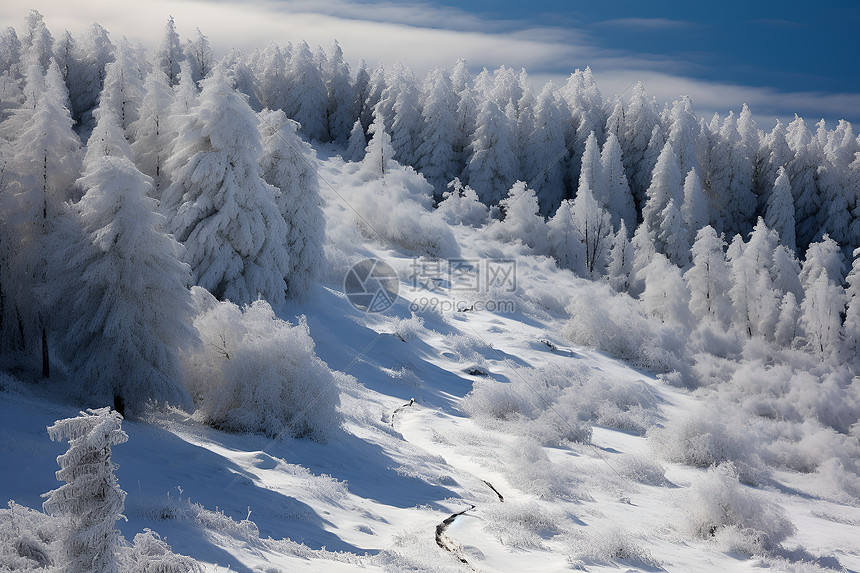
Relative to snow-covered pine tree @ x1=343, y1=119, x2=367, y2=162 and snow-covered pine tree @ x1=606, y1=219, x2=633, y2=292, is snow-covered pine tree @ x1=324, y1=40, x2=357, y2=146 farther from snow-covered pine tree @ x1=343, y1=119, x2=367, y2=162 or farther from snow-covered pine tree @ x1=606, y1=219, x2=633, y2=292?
snow-covered pine tree @ x1=606, y1=219, x2=633, y2=292

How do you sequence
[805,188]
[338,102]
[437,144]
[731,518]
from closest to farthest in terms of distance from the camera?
[731,518] < [805,188] < [437,144] < [338,102]

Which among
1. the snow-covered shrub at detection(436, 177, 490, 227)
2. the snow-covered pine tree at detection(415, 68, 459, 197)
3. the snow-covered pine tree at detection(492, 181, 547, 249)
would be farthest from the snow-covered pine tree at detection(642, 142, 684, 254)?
the snow-covered pine tree at detection(415, 68, 459, 197)

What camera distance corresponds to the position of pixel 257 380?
14.2 metres

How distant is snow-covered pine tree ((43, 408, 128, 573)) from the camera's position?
14.4 ft

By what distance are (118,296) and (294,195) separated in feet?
42.1

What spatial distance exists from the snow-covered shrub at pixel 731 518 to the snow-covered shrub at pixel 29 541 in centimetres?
1026

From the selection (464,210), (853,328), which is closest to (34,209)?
(853,328)

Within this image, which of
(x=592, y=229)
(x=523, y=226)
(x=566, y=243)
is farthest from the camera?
(x=592, y=229)

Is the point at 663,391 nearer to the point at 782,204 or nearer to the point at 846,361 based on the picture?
the point at 846,361

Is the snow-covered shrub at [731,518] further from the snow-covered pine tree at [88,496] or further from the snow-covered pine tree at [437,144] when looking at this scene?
the snow-covered pine tree at [437,144]

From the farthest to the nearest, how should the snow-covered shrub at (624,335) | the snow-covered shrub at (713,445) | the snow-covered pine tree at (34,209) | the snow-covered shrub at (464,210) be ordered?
1. the snow-covered shrub at (464,210)
2. the snow-covered shrub at (624,335)
3. the snow-covered shrub at (713,445)
4. the snow-covered pine tree at (34,209)

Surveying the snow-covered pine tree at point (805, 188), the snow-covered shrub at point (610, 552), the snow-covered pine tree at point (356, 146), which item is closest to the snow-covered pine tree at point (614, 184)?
the snow-covered pine tree at point (805, 188)

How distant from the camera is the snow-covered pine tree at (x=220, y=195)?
20.1m

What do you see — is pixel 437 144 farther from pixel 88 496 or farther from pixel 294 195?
pixel 88 496
